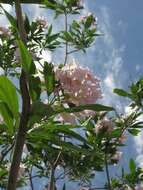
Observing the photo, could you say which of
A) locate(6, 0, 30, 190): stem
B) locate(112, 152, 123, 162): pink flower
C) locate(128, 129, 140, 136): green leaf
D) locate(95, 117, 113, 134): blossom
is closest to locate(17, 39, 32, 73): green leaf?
locate(6, 0, 30, 190): stem

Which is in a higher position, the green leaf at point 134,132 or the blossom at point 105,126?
the green leaf at point 134,132

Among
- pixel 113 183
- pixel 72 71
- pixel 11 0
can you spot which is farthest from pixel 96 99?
pixel 113 183

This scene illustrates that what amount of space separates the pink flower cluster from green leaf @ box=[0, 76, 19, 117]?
41 cm

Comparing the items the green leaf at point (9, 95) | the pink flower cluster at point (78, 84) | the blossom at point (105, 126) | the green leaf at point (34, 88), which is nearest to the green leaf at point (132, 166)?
the blossom at point (105, 126)

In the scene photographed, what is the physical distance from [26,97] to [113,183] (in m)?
4.61

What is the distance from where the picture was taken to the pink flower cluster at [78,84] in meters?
2.45

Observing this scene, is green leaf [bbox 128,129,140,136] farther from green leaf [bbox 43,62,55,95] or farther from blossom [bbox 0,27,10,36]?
green leaf [bbox 43,62,55,95]

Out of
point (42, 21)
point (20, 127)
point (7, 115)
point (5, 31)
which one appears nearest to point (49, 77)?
point (7, 115)

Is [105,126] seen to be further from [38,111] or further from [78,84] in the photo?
[38,111]

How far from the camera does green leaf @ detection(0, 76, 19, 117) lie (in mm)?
1979

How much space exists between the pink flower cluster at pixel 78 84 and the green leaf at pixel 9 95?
0.41 meters

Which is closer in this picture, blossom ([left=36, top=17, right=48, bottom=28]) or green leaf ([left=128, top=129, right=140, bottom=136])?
green leaf ([left=128, top=129, right=140, bottom=136])

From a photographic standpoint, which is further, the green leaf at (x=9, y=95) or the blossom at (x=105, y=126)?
the blossom at (x=105, y=126)

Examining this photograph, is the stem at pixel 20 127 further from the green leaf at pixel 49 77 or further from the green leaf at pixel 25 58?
the green leaf at pixel 49 77
